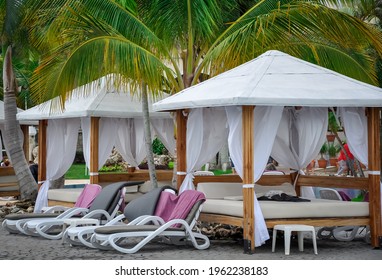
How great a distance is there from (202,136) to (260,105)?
83.4 inches

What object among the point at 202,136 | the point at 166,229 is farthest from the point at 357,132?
the point at 166,229

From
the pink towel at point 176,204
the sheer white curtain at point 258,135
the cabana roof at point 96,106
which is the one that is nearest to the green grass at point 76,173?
the cabana roof at point 96,106

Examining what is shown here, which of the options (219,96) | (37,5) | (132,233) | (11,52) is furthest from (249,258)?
(11,52)

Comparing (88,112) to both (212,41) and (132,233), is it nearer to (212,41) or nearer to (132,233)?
(212,41)

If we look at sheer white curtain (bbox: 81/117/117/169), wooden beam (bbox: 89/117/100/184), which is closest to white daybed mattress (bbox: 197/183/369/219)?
wooden beam (bbox: 89/117/100/184)

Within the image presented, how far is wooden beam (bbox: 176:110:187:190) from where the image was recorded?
12.6m

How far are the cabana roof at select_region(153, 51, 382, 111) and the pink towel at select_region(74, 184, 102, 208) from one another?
2.23 meters

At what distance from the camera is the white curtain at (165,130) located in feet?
55.5

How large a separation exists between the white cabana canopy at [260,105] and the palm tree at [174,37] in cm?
134

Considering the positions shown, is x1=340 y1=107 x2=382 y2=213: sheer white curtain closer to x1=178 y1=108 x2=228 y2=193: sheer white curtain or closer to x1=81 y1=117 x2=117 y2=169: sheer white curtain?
x1=178 y1=108 x2=228 y2=193: sheer white curtain

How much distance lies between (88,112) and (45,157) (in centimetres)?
220

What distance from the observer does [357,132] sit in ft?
36.7

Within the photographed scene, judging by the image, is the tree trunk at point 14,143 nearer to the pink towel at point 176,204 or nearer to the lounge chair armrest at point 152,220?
the pink towel at point 176,204

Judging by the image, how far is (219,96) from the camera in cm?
1048
